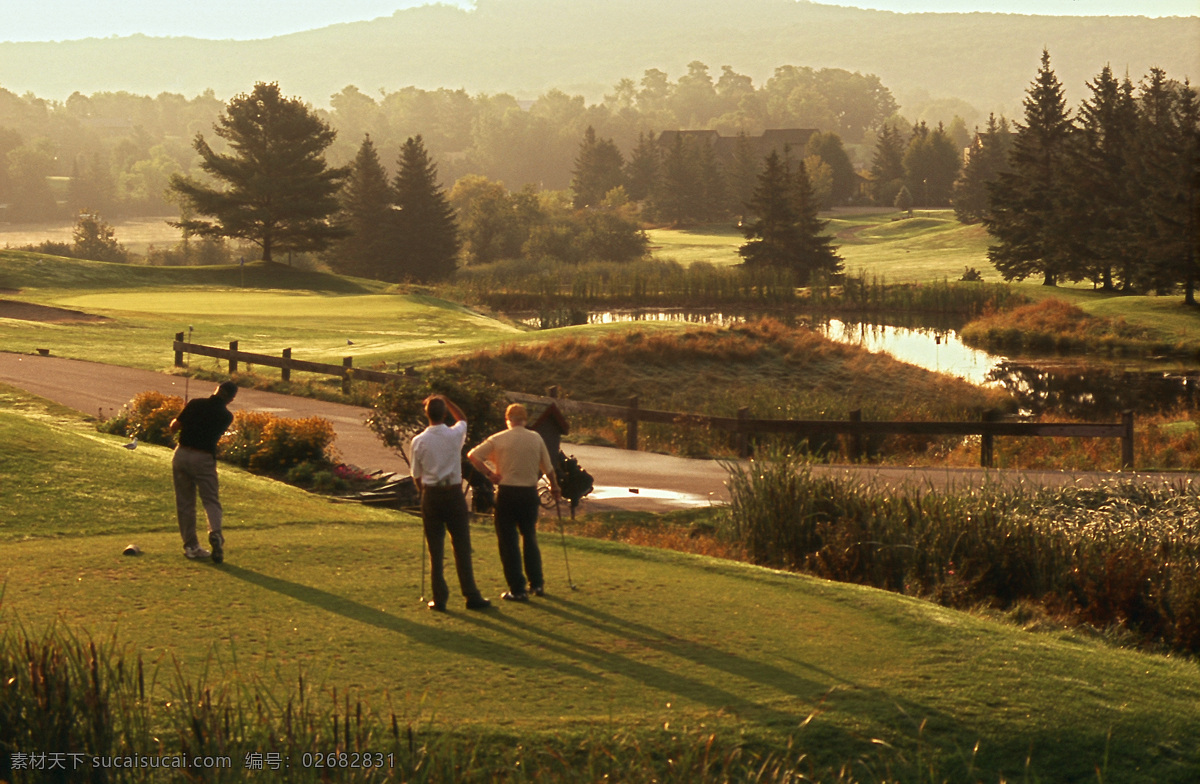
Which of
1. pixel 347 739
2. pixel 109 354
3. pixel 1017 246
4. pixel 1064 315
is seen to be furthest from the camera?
pixel 1017 246

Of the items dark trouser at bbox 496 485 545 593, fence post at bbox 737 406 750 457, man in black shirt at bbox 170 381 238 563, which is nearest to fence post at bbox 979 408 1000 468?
fence post at bbox 737 406 750 457

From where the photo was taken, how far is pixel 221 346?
4441 centimetres

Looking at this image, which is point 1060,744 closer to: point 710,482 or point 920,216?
point 710,482

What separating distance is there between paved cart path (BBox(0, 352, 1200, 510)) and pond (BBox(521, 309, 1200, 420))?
17.7 m

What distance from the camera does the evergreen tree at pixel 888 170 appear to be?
149750mm

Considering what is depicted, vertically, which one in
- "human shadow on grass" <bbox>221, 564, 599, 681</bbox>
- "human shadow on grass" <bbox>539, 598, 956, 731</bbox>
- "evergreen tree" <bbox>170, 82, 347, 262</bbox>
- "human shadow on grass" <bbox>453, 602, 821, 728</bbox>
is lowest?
"human shadow on grass" <bbox>539, 598, 956, 731</bbox>

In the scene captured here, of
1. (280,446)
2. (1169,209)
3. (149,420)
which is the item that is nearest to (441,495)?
(280,446)

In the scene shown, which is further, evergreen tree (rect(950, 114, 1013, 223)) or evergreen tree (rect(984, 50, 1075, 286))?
evergreen tree (rect(950, 114, 1013, 223))

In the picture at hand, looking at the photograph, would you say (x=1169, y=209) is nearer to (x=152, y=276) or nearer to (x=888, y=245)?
(x=888, y=245)

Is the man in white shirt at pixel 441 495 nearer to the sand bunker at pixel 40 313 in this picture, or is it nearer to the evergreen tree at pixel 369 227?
the sand bunker at pixel 40 313

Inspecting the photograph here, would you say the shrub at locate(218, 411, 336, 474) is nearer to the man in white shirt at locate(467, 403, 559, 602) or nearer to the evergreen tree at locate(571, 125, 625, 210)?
the man in white shirt at locate(467, 403, 559, 602)

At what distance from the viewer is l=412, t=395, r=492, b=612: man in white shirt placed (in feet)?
38.3

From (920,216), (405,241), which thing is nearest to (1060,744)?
(405,241)

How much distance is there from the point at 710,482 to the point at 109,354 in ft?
85.8
